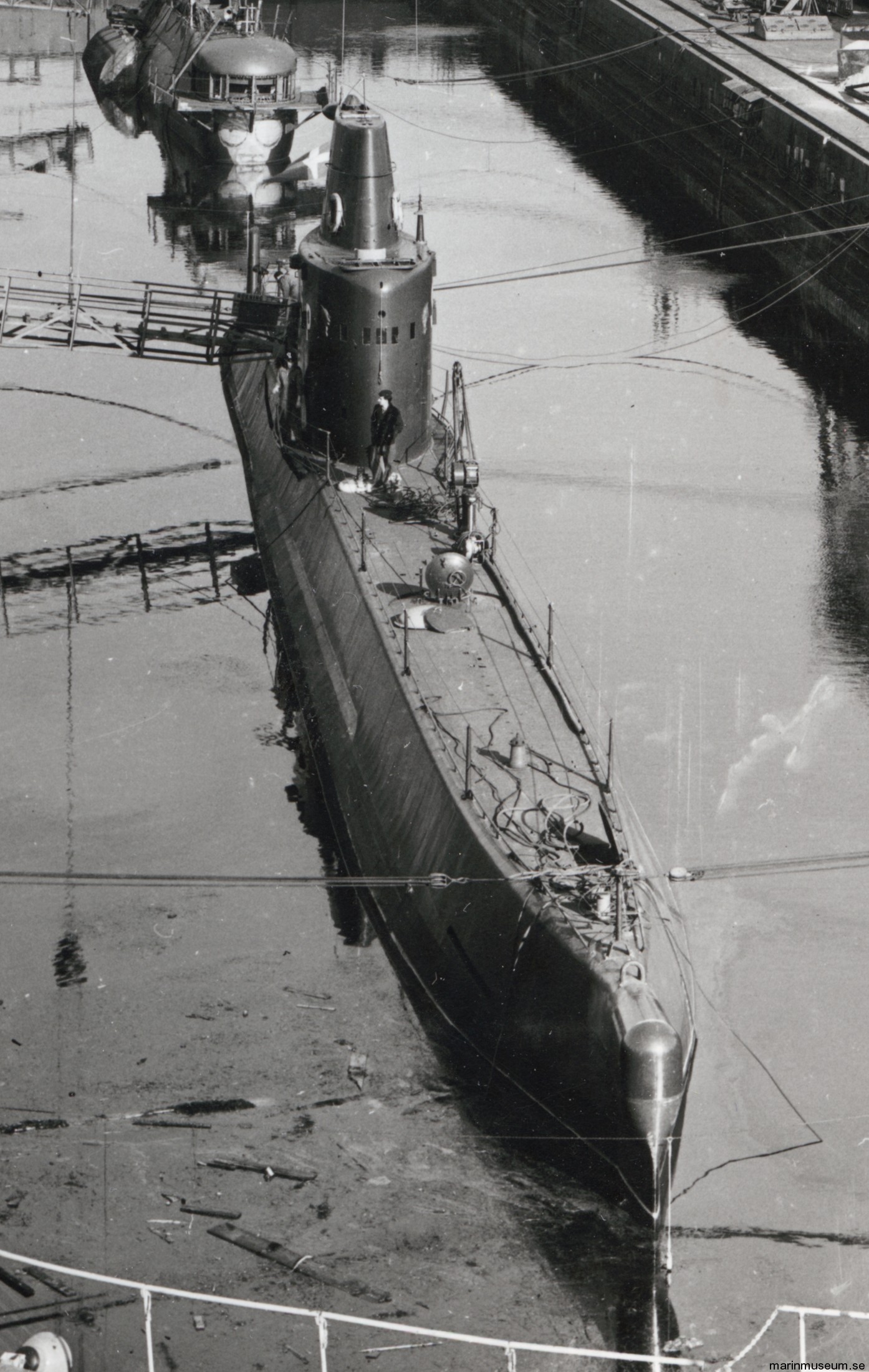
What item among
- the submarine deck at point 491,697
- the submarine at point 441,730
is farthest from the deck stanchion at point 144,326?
the submarine deck at point 491,697

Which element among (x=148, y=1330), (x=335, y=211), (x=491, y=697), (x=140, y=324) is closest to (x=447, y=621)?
(x=491, y=697)

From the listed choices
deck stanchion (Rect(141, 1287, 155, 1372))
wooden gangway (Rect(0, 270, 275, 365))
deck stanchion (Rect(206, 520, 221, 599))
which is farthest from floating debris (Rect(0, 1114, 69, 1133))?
wooden gangway (Rect(0, 270, 275, 365))

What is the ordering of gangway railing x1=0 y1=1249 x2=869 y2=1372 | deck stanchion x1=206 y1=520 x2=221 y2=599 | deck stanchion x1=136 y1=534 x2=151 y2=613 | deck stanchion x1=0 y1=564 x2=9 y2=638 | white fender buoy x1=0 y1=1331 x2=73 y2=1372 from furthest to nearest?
deck stanchion x1=206 y1=520 x2=221 y2=599
deck stanchion x1=136 y1=534 x2=151 y2=613
deck stanchion x1=0 y1=564 x2=9 y2=638
gangway railing x1=0 y1=1249 x2=869 y2=1372
white fender buoy x1=0 y1=1331 x2=73 y2=1372

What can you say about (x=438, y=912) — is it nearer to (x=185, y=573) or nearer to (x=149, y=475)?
(x=185, y=573)

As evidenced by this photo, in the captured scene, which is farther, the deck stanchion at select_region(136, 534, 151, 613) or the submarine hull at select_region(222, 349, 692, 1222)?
the deck stanchion at select_region(136, 534, 151, 613)

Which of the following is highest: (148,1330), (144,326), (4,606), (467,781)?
(144,326)

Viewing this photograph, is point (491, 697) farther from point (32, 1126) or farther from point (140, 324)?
point (140, 324)

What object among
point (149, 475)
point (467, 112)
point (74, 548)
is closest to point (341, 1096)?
point (74, 548)

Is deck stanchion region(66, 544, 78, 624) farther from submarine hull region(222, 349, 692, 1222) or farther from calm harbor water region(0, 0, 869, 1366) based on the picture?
submarine hull region(222, 349, 692, 1222)
